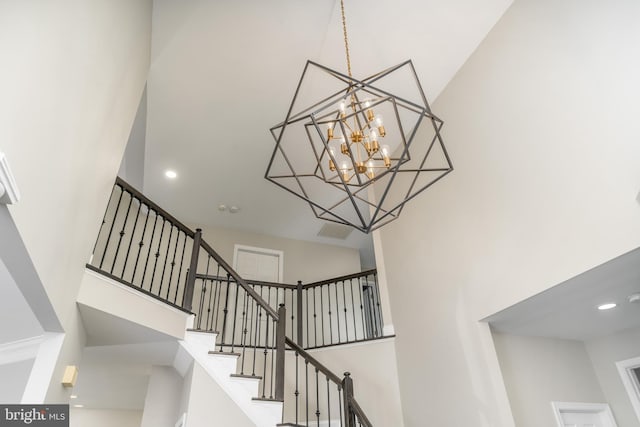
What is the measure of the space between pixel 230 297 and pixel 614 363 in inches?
217

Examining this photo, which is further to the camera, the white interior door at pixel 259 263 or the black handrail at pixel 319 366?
the white interior door at pixel 259 263

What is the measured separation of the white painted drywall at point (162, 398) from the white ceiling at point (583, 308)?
418cm

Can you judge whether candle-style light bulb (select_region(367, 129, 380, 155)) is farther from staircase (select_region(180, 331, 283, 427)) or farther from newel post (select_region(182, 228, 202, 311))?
staircase (select_region(180, 331, 283, 427))

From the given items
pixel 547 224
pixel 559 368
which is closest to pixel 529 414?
pixel 559 368

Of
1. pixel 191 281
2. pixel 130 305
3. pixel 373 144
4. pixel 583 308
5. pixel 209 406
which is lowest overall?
pixel 209 406

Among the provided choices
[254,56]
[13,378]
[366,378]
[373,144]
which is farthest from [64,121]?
[366,378]

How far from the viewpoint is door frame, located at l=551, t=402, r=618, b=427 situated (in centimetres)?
380

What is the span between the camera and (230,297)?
6.82 m

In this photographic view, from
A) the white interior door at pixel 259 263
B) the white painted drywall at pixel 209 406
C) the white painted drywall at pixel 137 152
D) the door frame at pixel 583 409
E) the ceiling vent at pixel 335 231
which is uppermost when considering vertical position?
the white painted drywall at pixel 137 152

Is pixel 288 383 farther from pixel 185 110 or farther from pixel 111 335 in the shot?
pixel 185 110

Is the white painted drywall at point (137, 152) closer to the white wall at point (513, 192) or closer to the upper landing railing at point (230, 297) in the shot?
the upper landing railing at point (230, 297)

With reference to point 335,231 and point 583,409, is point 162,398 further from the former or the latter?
point 583,409

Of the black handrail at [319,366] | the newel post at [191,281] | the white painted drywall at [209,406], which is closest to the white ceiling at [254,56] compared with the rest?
the newel post at [191,281]

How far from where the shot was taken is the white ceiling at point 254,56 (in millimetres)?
3967
